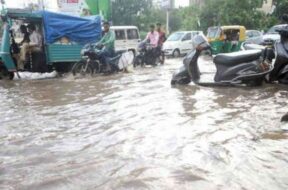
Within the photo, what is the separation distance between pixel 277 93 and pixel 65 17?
8.11 meters

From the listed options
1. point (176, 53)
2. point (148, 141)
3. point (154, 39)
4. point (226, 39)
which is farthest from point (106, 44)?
point (176, 53)

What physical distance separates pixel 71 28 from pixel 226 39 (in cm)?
956

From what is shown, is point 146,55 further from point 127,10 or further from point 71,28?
point 127,10

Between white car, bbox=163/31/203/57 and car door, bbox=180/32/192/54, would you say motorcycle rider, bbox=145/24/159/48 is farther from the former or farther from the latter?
car door, bbox=180/32/192/54

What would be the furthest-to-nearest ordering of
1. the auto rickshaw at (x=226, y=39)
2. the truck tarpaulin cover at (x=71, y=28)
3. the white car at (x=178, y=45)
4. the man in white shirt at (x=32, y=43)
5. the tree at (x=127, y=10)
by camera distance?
1. the tree at (x=127, y=10)
2. the white car at (x=178, y=45)
3. the auto rickshaw at (x=226, y=39)
4. the truck tarpaulin cover at (x=71, y=28)
5. the man in white shirt at (x=32, y=43)

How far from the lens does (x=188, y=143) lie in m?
4.77

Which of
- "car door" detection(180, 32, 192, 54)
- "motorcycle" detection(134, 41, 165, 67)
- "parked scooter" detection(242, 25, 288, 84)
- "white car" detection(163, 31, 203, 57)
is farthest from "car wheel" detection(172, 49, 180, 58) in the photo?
"parked scooter" detection(242, 25, 288, 84)

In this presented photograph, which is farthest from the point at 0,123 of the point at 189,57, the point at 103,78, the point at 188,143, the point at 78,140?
the point at 103,78

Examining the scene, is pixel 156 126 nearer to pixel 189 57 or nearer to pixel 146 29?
pixel 189 57

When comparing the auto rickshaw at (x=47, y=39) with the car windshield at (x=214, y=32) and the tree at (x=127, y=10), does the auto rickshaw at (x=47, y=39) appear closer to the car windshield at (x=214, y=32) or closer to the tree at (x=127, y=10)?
the car windshield at (x=214, y=32)

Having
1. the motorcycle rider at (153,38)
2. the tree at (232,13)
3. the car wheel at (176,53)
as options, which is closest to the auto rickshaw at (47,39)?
the motorcycle rider at (153,38)

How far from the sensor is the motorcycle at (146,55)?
16.2 m

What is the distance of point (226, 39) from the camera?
21.3 m

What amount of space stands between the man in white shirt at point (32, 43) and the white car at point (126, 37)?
698 centimetres
